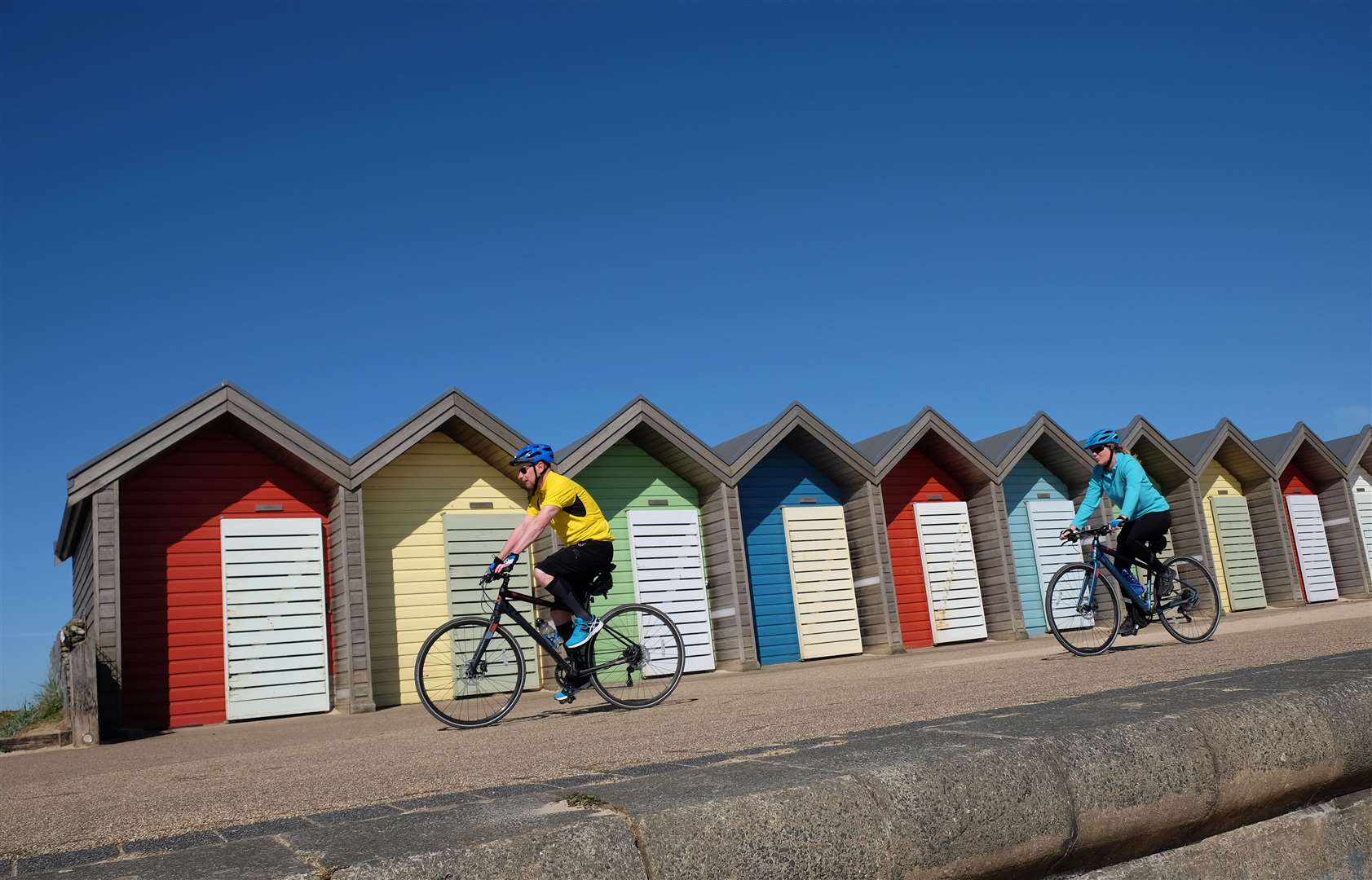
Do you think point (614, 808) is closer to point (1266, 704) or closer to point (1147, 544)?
point (1266, 704)

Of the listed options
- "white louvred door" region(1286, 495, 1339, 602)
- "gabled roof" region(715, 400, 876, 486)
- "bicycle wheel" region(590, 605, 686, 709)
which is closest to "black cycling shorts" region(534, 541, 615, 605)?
"bicycle wheel" region(590, 605, 686, 709)

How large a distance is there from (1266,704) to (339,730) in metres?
7.91

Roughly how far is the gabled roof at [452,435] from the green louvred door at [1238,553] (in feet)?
52.3

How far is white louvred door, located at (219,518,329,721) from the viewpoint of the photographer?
1248 cm

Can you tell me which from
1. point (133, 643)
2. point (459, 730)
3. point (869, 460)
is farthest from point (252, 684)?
point (869, 460)

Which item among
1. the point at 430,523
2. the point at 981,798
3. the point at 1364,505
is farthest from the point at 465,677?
the point at 1364,505

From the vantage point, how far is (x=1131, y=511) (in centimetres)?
945

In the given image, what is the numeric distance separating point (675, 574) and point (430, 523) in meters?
3.60

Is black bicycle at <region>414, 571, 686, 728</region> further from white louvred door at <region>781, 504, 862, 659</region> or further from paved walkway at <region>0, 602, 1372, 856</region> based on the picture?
white louvred door at <region>781, 504, 862, 659</region>

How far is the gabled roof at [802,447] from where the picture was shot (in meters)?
15.8

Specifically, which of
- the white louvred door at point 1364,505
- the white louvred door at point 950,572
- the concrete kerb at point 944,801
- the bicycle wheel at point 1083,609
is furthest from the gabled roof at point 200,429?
the white louvred door at point 1364,505

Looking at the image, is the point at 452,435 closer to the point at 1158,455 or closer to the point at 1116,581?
the point at 1116,581

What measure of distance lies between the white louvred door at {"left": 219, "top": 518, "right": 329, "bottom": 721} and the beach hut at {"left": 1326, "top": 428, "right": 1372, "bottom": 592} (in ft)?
74.5

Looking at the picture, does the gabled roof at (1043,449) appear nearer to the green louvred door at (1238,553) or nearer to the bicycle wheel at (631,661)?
the green louvred door at (1238,553)
